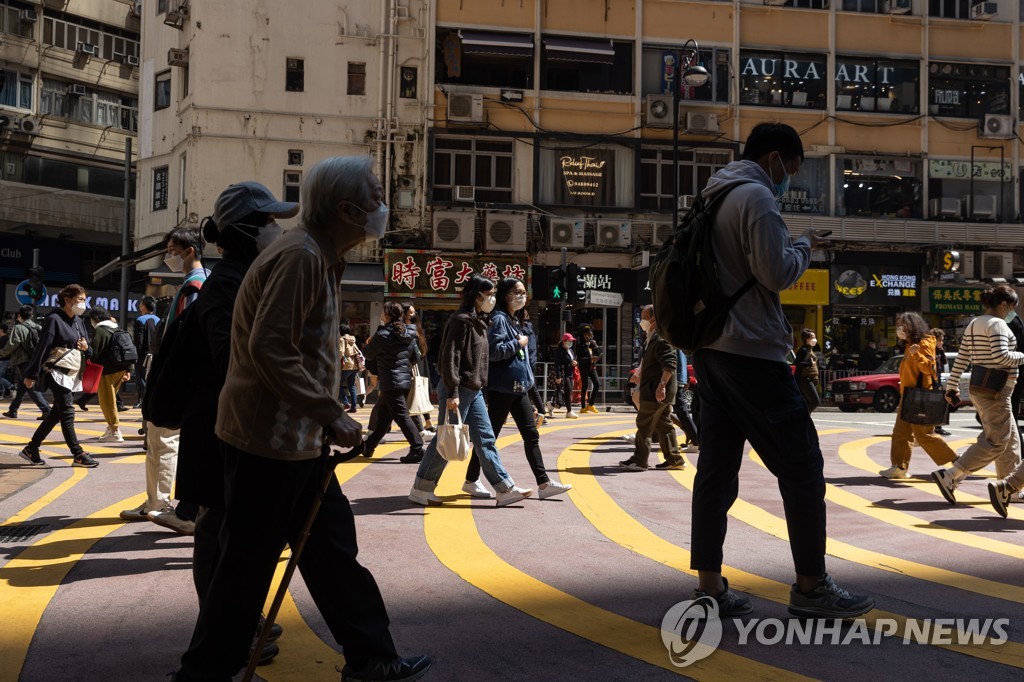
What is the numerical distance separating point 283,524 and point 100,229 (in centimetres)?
3751

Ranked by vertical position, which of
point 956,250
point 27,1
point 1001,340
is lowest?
point 1001,340

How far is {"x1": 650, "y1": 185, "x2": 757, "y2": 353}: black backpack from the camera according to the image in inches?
168

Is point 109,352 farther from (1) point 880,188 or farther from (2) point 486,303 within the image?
(1) point 880,188

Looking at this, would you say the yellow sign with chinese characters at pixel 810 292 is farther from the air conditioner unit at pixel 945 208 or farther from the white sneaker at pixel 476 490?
the white sneaker at pixel 476 490

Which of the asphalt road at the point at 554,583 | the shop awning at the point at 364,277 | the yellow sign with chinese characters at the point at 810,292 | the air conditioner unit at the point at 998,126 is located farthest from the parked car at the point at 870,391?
the asphalt road at the point at 554,583

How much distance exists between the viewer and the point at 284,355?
3066 mm

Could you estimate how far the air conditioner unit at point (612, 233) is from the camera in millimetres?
29250

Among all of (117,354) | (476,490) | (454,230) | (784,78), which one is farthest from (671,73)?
(476,490)

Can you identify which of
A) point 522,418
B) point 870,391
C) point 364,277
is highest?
point 364,277

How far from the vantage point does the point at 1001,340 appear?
809 cm

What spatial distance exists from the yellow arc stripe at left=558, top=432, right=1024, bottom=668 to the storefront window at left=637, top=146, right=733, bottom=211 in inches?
816

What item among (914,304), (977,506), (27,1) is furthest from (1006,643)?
(27,1)

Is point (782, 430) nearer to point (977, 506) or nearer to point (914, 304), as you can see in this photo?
point (977, 506)

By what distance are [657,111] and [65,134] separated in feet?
68.3
